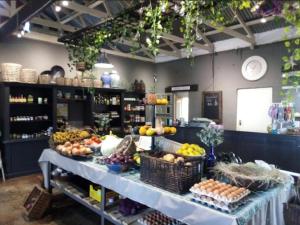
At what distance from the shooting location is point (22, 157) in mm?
5465

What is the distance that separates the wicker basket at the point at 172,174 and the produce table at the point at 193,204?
0.18ft

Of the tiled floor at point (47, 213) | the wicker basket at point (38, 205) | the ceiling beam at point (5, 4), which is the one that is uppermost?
the ceiling beam at point (5, 4)

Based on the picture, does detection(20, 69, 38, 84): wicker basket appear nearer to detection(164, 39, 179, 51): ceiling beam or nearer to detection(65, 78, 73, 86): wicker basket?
detection(65, 78, 73, 86): wicker basket

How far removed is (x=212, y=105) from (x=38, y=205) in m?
5.62

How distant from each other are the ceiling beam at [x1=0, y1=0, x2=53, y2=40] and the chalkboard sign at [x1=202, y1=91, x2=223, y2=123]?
528cm

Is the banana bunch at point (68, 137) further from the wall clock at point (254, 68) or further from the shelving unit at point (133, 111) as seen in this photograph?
the wall clock at point (254, 68)

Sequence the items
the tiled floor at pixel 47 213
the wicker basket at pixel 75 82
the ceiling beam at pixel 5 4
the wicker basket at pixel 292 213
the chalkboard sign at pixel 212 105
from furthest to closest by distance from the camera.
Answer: the chalkboard sign at pixel 212 105 → the wicker basket at pixel 75 82 → the ceiling beam at pixel 5 4 → the tiled floor at pixel 47 213 → the wicker basket at pixel 292 213

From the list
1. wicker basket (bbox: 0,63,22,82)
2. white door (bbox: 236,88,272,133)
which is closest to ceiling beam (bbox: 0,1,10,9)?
wicker basket (bbox: 0,63,22,82)

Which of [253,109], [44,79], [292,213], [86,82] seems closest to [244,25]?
[253,109]

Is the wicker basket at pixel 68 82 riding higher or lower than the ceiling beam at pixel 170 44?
lower

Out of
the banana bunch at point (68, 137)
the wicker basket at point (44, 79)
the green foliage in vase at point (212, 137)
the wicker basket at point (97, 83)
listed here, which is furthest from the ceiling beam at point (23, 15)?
the green foliage in vase at point (212, 137)

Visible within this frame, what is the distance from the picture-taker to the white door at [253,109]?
644 cm

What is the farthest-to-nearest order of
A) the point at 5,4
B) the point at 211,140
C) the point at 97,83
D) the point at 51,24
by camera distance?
1. the point at 97,83
2. the point at 51,24
3. the point at 5,4
4. the point at 211,140

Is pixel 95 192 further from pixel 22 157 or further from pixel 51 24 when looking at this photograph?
pixel 51 24
